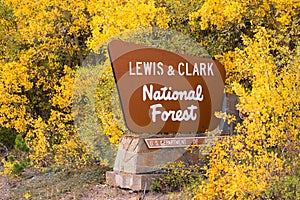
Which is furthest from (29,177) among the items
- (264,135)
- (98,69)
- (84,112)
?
(264,135)

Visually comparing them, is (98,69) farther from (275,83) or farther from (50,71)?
(275,83)

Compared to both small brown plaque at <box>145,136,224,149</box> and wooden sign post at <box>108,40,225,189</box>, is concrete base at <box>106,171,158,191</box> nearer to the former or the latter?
wooden sign post at <box>108,40,225,189</box>

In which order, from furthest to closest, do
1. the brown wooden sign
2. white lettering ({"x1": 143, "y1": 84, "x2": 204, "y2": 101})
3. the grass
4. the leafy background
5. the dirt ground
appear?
the grass < the dirt ground < white lettering ({"x1": 143, "y1": 84, "x2": 204, "y2": 101}) < the brown wooden sign < the leafy background

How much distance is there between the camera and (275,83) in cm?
770

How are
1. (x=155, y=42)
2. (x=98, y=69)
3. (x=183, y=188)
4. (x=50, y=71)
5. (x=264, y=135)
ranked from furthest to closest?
(x=50, y=71) < (x=98, y=69) < (x=155, y=42) < (x=183, y=188) < (x=264, y=135)

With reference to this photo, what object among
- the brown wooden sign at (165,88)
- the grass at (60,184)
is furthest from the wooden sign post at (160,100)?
the grass at (60,184)

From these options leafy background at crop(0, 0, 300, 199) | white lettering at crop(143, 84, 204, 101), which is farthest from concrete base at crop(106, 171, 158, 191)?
white lettering at crop(143, 84, 204, 101)

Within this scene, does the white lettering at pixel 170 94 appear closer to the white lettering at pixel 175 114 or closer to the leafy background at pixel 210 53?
the white lettering at pixel 175 114

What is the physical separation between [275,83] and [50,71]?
300 inches

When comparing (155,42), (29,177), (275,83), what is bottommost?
(29,177)

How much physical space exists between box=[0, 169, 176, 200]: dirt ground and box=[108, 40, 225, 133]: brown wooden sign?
1.07 meters

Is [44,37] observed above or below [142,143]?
above

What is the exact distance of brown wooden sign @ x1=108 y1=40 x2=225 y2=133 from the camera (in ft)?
29.3

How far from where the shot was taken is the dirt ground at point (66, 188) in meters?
9.39
